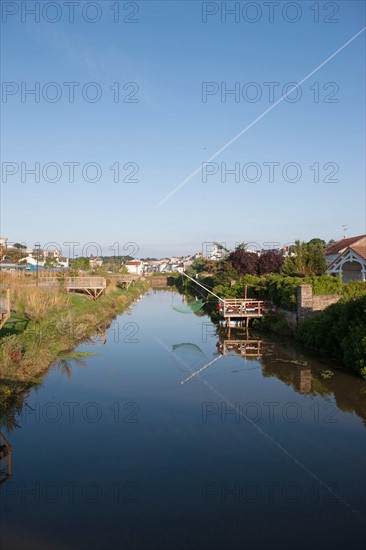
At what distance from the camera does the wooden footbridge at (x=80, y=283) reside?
3675 centimetres

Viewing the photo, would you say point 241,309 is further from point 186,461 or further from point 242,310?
point 186,461

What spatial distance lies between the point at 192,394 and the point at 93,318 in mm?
15881

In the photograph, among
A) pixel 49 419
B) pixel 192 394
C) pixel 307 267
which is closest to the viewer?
pixel 49 419

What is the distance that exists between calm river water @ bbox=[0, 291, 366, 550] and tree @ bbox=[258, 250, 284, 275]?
2348 centimetres

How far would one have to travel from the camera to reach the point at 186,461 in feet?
31.0

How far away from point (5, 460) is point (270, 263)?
33.4m

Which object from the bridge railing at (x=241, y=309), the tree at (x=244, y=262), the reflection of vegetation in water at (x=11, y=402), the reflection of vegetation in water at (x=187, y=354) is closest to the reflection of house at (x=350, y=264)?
the tree at (x=244, y=262)

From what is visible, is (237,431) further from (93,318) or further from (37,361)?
(93,318)

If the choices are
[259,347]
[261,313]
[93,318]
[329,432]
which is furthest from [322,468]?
[93,318]

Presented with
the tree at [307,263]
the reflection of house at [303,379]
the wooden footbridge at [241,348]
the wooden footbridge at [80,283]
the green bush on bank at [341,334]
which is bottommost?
the reflection of house at [303,379]

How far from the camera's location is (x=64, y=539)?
22.3 feet

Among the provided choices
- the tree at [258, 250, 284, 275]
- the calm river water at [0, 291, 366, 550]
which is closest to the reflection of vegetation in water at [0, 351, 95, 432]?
the calm river water at [0, 291, 366, 550]

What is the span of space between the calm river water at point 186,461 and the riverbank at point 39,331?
73 cm

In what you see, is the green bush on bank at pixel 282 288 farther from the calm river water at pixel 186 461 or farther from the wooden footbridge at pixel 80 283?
the wooden footbridge at pixel 80 283
